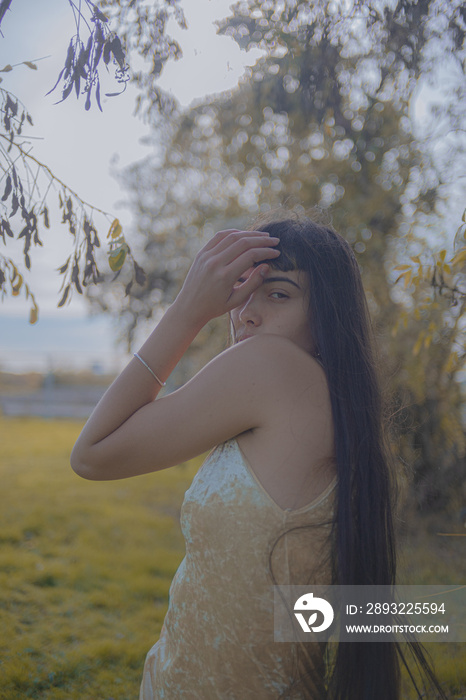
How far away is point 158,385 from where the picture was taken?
1375 millimetres

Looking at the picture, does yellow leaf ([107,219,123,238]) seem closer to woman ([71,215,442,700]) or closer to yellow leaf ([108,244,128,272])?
yellow leaf ([108,244,128,272])

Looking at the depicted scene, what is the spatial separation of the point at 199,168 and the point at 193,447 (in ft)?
16.1

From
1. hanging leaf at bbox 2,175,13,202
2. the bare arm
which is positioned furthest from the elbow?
hanging leaf at bbox 2,175,13,202

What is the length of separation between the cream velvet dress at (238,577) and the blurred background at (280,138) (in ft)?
2.09

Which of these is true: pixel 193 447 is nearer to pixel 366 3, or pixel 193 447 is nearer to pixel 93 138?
pixel 93 138

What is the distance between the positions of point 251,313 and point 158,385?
1.07 ft

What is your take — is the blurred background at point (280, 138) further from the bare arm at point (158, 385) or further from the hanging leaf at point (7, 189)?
the bare arm at point (158, 385)

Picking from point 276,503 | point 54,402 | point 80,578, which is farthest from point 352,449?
point 54,402

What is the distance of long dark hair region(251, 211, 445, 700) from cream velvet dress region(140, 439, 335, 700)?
6 centimetres

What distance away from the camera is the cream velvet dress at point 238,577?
1.25 metres

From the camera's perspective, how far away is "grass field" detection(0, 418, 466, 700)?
2.36m

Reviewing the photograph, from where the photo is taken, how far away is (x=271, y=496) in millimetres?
1243

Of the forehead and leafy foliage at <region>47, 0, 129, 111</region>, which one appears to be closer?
the forehead

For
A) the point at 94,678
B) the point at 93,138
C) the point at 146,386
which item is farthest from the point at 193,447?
the point at 94,678
